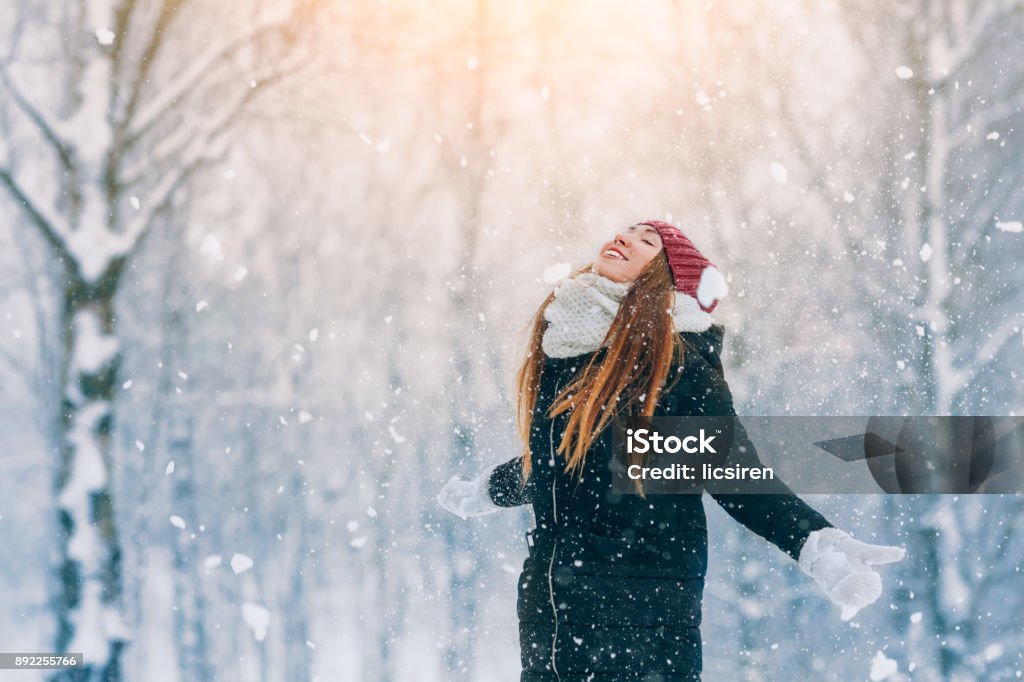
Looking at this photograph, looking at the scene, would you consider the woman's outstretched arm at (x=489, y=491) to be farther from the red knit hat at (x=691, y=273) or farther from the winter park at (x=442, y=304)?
the red knit hat at (x=691, y=273)

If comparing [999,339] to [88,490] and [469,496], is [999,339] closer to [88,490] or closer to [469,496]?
[469,496]

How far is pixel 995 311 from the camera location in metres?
1.91

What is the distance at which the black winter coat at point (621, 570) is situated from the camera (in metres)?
1.32

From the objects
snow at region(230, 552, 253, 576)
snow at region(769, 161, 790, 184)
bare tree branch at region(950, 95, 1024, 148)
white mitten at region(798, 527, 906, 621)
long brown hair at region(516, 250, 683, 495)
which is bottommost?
white mitten at region(798, 527, 906, 621)

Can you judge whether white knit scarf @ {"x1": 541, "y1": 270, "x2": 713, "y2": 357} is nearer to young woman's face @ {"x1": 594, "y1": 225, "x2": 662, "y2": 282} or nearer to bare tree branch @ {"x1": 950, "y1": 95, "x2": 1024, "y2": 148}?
young woman's face @ {"x1": 594, "y1": 225, "x2": 662, "y2": 282}

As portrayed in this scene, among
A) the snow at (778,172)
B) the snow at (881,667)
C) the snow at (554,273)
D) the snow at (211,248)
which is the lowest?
the snow at (881,667)

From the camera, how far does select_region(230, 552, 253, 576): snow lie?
1.89 meters

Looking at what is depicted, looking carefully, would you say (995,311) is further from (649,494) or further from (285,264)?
(285,264)

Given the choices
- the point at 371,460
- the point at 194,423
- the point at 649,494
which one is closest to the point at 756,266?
the point at 649,494

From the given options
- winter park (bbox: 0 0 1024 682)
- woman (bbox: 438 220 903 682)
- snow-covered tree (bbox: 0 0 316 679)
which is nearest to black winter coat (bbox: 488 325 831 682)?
woman (bbox: 438 220 903 682)

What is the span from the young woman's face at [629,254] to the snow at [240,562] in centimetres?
113

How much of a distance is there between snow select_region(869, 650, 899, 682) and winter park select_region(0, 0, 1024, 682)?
14mm

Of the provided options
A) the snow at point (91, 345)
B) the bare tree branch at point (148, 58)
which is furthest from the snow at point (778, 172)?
the snow at point (91, 345)

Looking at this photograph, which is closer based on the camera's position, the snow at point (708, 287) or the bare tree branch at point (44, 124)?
the snow at point (708, 287)
